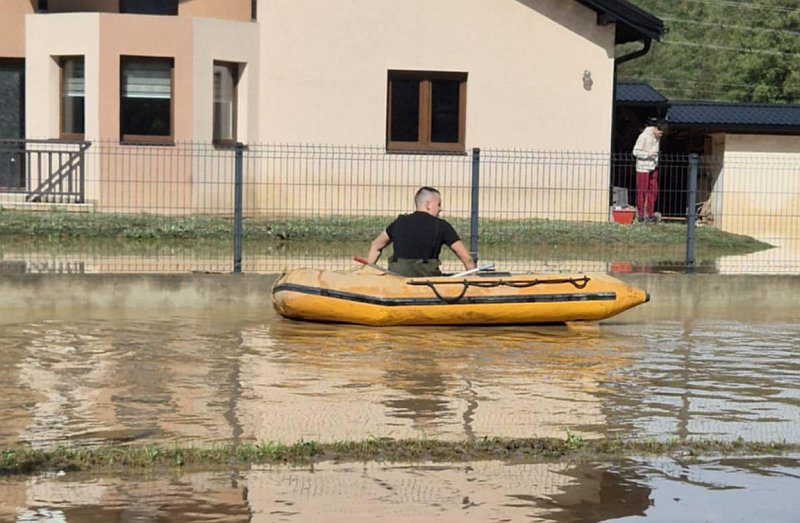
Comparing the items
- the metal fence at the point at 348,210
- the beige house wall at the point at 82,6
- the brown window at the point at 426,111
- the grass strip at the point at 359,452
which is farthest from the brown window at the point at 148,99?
the grass strip at the point at 359,452

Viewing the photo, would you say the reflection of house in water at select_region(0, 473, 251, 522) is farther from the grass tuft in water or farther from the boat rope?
the boat rope

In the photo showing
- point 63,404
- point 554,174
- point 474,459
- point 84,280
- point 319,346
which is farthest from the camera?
point 554,174

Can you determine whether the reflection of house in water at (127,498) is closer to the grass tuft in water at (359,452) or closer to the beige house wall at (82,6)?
the grass tuft in water at (359,452)

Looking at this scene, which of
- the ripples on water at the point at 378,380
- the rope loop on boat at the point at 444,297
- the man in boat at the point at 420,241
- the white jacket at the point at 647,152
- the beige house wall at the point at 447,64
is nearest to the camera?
the ripples on water at the point at 378,380

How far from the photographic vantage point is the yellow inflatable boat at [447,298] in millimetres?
14039

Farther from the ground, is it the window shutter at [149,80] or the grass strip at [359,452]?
the window shutter at [149,80]

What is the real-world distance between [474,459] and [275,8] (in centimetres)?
1884

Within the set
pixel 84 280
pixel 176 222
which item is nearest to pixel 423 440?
pixel 84 280

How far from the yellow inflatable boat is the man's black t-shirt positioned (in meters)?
0.44

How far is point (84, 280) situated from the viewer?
15477 mm

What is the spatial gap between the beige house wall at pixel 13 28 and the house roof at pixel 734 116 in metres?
12.2

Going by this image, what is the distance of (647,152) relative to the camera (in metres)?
25.2

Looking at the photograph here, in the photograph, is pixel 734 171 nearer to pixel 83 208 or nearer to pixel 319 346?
pixel 83 208

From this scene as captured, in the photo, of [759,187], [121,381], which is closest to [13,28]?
[759,187]
